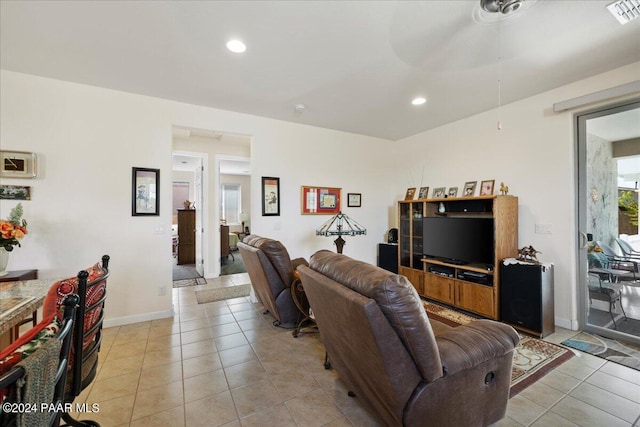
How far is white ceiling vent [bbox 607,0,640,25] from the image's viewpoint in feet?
5.93

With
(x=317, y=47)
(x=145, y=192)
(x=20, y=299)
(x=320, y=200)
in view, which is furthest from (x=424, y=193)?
(x=20, y=299)

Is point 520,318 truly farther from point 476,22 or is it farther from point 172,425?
point 172,425

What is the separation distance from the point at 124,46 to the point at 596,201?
4906 millimetres

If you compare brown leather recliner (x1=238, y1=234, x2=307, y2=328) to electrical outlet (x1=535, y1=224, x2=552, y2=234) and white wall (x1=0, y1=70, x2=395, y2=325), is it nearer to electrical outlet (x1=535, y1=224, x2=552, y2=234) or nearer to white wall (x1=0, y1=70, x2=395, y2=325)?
white wall (x1=0, y1=70, x2=395, y2=325)

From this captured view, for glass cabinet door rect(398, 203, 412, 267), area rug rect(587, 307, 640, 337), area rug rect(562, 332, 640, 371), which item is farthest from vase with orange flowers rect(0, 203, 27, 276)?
area rug rect(587, 307, 640, 337)

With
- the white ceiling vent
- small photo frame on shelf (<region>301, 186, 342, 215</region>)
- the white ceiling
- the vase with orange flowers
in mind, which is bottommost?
the vase with orange flowers

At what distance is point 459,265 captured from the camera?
3.66 meters

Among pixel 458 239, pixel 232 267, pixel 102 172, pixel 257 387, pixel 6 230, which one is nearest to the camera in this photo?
pixel 257 387

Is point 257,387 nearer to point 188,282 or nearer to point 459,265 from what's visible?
point 459,265

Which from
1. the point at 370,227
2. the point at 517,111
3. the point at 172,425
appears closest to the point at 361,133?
the point at 370,227

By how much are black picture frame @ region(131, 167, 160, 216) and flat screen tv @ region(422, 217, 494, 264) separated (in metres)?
3.70

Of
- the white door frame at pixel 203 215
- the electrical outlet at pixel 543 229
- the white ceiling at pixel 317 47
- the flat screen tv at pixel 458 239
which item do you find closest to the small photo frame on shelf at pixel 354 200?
the flat screen tv at pixel 458 239

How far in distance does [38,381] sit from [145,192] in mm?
3106

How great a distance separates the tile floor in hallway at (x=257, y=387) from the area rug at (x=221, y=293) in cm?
118
